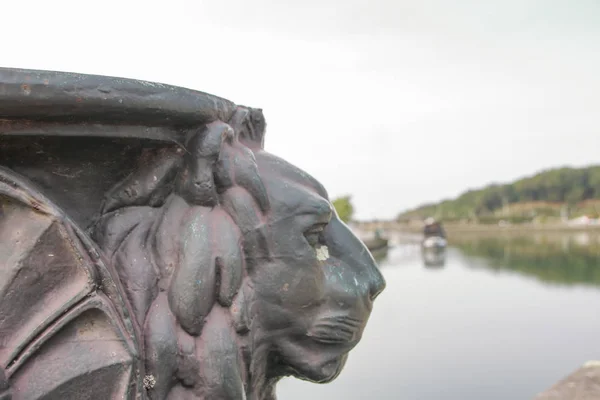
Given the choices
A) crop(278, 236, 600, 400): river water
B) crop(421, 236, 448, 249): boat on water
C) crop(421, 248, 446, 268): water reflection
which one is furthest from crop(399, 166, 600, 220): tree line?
crop(278, 236, 600, 400): river water

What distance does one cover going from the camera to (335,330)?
1194 millimetres

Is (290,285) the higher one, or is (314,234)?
(314,234)

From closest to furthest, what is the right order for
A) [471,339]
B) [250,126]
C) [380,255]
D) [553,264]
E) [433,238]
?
[250,126], [471,339], [553,264], [380,255], [433,238]

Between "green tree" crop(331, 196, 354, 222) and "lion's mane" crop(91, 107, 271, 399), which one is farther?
"green tree" crop(331, 196, 354, 222)

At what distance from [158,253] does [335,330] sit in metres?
0.44

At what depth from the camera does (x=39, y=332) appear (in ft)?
2.72

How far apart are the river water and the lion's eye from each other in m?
5.30

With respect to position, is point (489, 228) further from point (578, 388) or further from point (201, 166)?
point (201, 166)

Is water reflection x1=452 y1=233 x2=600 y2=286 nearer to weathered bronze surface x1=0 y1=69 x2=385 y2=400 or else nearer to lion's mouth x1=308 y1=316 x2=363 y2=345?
lion's mouth x1=308 y1=316 x2=363 y2=345

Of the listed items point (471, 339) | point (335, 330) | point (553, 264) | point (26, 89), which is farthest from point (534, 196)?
point (26, 89)

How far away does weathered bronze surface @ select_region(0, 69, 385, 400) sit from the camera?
2.75ft

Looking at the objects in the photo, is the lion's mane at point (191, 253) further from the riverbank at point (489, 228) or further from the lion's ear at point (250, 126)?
the riverbank at point (489, 228)

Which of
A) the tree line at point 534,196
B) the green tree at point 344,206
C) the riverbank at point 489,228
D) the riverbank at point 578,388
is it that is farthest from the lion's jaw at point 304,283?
the tree line at point 534,196

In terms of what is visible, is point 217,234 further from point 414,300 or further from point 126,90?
point 414,300
